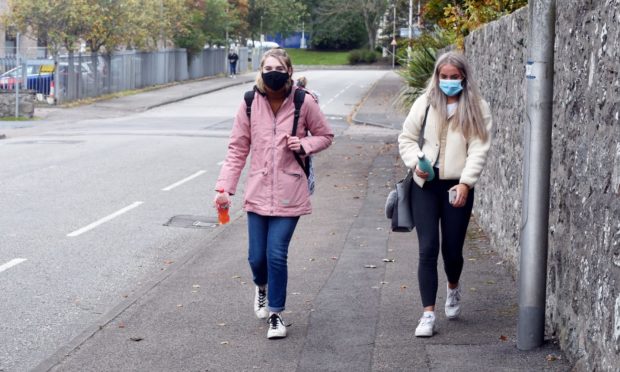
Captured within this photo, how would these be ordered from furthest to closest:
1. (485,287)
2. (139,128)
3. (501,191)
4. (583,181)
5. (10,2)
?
1. (10,2)
2. (139,128)
3. (501,191)
4. (485,287)
5. (583,181)

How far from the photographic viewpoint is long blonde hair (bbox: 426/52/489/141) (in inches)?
263

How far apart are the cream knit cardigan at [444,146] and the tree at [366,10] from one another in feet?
279

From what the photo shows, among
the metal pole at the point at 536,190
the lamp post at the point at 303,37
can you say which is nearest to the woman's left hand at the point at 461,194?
the metal pole at the point at 536,190

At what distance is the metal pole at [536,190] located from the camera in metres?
6.38

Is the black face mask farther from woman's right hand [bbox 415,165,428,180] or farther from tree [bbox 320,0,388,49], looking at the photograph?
tree [bbox 320,0,388,49]

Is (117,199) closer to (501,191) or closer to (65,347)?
(501,191)

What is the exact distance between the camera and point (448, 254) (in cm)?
691

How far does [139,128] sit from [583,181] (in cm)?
2317

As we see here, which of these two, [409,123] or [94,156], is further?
[94,156]

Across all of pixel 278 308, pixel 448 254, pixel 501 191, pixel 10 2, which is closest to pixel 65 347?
pixel 278 308

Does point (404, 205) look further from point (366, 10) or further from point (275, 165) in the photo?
point (366, 10)

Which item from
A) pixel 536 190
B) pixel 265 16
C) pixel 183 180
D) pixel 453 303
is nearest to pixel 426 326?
pixel 453 303

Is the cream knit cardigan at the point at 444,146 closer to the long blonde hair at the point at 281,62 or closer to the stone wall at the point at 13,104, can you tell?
the long blonde hair at the point at 281,62

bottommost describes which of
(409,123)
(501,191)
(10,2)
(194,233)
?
(194,233)
